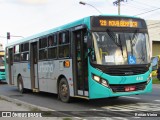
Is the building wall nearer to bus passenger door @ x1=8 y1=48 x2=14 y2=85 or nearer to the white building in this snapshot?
the white building

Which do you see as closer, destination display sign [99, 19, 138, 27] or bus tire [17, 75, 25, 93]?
destination display sign [99, 19, 138, 27]

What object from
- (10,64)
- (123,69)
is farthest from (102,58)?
(10,64)

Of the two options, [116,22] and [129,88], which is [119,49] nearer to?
[116,22]

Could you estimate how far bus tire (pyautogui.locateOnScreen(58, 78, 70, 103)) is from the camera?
13.5 metres

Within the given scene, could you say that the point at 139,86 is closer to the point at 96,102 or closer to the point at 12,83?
the point at 96,102

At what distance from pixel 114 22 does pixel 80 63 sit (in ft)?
6.00

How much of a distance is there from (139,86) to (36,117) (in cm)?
421

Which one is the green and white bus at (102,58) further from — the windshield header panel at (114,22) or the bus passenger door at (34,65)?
the bus passenger door at (34,65)

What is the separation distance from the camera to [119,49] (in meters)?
11.8

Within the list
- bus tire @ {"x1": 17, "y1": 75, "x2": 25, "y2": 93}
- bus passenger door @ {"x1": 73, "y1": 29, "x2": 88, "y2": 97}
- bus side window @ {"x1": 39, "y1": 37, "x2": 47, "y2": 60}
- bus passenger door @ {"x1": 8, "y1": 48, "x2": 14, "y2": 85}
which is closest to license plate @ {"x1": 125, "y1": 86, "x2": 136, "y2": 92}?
bus passenger door @ {"x1": 73, "y1": 29, "x2": 88, "y2": 97}

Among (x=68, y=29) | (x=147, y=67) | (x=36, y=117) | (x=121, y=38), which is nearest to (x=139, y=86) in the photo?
(x=147, y=67)

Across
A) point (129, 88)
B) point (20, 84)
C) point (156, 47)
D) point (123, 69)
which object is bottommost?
point (20, 84)

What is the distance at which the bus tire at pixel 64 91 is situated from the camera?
13516 mm

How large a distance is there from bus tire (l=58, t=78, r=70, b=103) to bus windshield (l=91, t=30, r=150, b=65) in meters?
2.35
